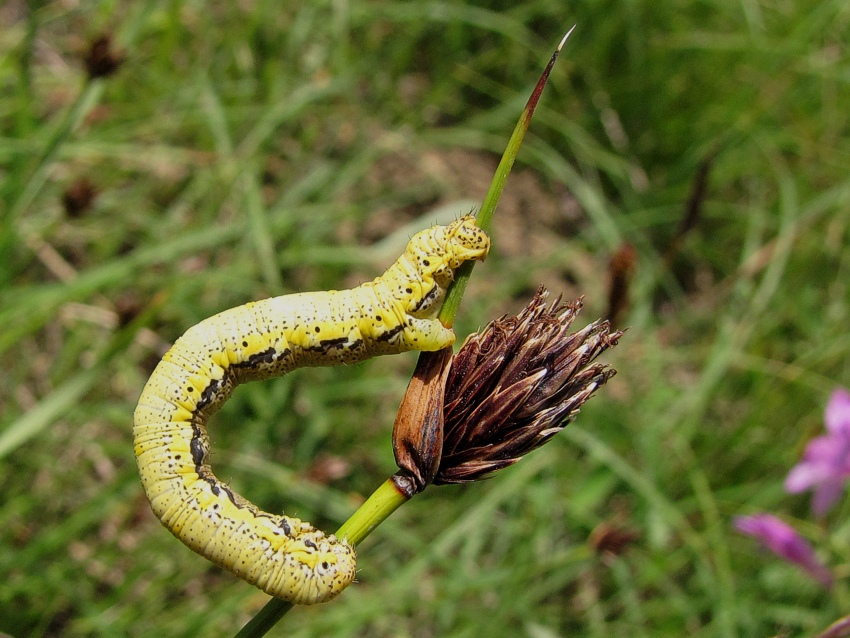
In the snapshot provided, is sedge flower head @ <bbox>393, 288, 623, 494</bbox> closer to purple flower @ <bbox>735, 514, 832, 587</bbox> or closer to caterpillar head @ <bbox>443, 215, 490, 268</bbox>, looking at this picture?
caterpillar head @ <bbox>443, 215, 490, 268</bbox>

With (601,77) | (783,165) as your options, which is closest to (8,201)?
(601,77)

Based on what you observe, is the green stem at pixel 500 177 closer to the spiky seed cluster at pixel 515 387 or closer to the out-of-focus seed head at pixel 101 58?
the spiky seed cluster at pixel 515 387

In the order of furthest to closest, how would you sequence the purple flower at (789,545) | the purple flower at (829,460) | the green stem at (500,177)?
the purple flower at (829,460) → the purple flower at (789,545) → the green stem at (500,177)

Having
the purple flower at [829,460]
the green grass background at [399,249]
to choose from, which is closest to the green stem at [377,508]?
the green grass background at [399,249]

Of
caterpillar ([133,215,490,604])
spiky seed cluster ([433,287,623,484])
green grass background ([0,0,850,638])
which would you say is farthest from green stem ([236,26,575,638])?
green grass background ([0,0,850,638])

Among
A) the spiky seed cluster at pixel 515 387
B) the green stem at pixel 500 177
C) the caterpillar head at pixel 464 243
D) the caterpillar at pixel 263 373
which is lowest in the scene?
the caterpillar at pixel 263 373
